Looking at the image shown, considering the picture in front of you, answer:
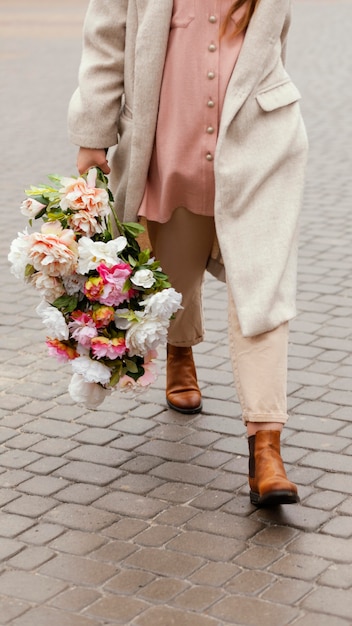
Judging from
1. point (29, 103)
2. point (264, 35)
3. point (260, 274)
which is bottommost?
point (29, 103)

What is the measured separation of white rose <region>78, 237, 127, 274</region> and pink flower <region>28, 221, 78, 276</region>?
0.07 ft

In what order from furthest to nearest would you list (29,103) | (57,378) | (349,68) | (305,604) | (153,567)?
(349,68)
(29,103)
(57,378)
(153,567)
(305,604)

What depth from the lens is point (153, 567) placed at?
3479 millimetres

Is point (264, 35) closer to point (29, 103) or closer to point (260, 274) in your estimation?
point (260, 274)

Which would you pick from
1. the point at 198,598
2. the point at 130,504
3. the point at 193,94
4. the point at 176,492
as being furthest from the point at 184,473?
the point at 193,94

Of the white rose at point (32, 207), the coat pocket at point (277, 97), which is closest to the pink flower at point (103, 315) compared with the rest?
the white rose at point (32, 207)

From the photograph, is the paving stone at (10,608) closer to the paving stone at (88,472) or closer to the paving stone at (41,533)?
the paving stone at (41,533)

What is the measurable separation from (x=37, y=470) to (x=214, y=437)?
2.12 feet

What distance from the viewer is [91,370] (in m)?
3.88

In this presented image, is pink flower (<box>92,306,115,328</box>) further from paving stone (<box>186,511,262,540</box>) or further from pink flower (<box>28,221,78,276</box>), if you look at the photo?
paving stone (<box>186,511,262,540</box>)

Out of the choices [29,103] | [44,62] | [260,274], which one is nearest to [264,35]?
[260,274]

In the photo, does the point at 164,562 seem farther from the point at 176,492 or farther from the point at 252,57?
the point at 252,57

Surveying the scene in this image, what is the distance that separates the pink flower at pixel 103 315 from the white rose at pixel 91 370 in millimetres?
123

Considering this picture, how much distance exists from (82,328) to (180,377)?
0.91m
